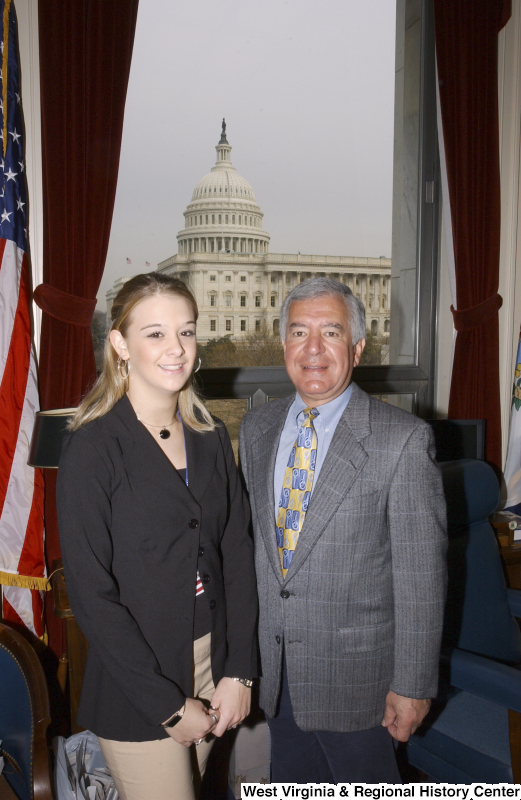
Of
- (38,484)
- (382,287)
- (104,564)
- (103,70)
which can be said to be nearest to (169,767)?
(104,564)

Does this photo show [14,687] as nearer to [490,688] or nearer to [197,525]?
[197,525]

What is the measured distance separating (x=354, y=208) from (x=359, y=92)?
2.02 ft

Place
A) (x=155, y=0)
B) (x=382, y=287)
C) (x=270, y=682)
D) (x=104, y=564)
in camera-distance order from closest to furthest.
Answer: (x=104, y=564), (x=270, y=682), (x=155, y=0), (x=382, y=287)

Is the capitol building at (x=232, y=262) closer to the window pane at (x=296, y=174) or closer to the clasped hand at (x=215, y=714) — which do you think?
the window pane at (x=296, y=174)

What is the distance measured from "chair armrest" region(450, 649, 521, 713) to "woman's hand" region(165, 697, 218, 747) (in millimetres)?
758

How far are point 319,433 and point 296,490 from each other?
15 cm

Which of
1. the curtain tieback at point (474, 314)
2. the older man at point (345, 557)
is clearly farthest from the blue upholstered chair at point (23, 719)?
the curtain tieback at point (474, 314)

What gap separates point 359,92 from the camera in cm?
335

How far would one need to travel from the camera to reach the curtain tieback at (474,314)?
3309 mm

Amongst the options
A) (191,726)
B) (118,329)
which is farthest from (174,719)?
(118,329)

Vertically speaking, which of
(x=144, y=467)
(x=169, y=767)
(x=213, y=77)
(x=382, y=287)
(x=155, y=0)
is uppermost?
(x=155, y=0)

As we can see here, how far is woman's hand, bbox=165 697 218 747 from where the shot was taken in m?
1.21

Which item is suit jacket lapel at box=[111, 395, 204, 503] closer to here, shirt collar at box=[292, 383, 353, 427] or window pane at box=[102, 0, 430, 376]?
shirt collar at box=[292, 383, 353, 427]

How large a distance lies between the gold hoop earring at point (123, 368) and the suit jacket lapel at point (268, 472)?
42 centimetres
